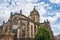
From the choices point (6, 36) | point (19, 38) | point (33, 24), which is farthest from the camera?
point (33, 24)

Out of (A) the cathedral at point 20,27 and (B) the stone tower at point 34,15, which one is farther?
(B) the stone tower at point 34,15

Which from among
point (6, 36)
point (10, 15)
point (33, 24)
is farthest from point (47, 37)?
point (10, 15)

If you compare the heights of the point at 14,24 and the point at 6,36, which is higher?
the point at 14,24

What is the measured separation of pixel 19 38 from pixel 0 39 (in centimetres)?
738

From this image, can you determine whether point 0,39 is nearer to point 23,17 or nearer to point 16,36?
point 16,36

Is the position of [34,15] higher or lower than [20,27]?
higher

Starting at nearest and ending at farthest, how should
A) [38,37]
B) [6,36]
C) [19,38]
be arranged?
[38,37] < [6,36] < [19,38]

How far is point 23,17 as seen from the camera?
6669cm

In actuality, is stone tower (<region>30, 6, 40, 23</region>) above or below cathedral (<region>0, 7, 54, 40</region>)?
above

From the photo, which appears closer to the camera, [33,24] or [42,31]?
[42,31]

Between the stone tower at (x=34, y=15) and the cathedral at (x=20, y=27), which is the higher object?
the stone tower at (x=34, y=15)

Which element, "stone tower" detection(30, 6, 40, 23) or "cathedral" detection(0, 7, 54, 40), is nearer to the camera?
"cathedral" detection(0, 7, 54, 40)

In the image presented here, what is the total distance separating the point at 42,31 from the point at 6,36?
16046 millimetres

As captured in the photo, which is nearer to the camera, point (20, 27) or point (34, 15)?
point (20, 27)
